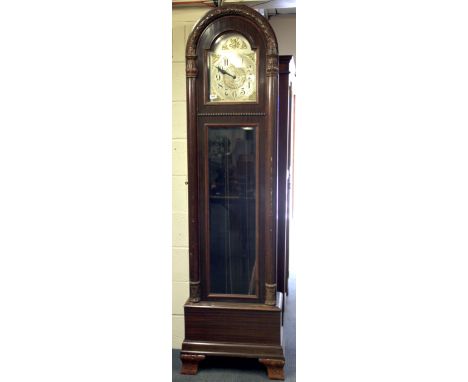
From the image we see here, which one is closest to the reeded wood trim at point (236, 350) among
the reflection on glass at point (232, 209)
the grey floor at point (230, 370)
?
the grey floor at point (230, 370)

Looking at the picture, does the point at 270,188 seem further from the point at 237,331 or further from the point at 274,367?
the point at 274,367

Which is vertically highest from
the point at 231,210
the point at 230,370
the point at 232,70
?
the point at 232,70

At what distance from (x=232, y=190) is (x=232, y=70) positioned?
0.50 meters

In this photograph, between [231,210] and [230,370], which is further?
[230,370]

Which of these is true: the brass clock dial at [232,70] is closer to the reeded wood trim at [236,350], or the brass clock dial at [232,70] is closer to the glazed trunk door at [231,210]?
the glazed trunk door at [231,210]

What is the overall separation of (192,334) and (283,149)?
0.99 meters

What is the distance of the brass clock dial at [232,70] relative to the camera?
64.8 inches

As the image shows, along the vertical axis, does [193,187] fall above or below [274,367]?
above

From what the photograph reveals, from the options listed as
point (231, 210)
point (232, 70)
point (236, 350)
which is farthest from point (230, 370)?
point (232, 70)

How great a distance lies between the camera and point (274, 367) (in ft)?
5.71

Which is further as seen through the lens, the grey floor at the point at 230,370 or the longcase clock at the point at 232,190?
the grey floor at the point at 230,370

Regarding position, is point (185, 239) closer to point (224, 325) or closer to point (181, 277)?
point (181, 277)

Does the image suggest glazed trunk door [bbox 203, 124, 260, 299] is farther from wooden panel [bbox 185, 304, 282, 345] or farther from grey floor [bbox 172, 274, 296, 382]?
grey floor [bbox 172, 274, 296, 382]

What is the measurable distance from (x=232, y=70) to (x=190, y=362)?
50.6 inches
